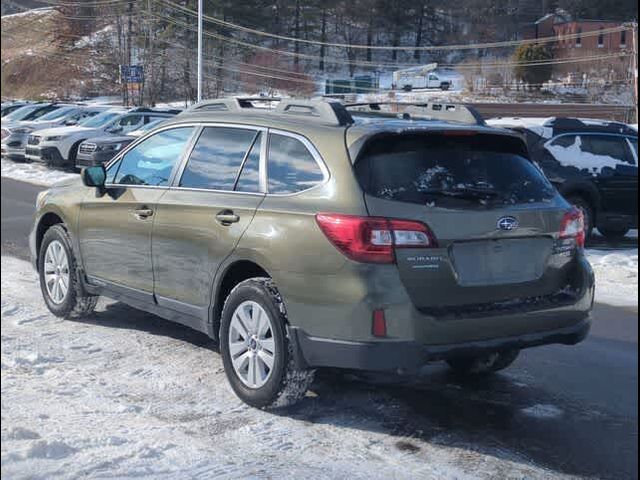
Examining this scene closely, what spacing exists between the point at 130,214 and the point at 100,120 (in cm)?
394

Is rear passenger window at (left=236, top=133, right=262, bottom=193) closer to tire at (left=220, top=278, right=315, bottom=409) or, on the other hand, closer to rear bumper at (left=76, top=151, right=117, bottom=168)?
tire at (left=220, top=278, right=315, bottom=409)

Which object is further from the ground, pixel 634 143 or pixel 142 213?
pixel 634 143

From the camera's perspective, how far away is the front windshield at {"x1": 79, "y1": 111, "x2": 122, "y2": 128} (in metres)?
9.34

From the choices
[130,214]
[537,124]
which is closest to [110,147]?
[130,214]

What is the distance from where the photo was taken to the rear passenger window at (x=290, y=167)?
4.77 m

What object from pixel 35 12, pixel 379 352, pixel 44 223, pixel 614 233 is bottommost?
pixel 614 233

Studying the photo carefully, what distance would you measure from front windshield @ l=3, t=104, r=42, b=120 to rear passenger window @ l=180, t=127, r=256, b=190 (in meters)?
3.95

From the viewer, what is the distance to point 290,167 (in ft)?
16.2

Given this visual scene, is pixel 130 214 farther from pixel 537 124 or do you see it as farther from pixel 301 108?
pixel 537 124

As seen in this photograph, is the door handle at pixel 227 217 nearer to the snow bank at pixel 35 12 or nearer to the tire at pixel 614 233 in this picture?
the snow bank at pixel 35 12

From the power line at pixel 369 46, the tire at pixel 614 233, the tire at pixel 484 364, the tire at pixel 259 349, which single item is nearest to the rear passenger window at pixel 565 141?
the tire at pixel 614 233

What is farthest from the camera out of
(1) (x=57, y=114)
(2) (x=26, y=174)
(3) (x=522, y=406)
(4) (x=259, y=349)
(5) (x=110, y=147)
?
(2) (x=26, y=174)

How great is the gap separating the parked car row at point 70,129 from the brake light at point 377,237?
408 centimetres

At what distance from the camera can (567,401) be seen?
532 centimetres
